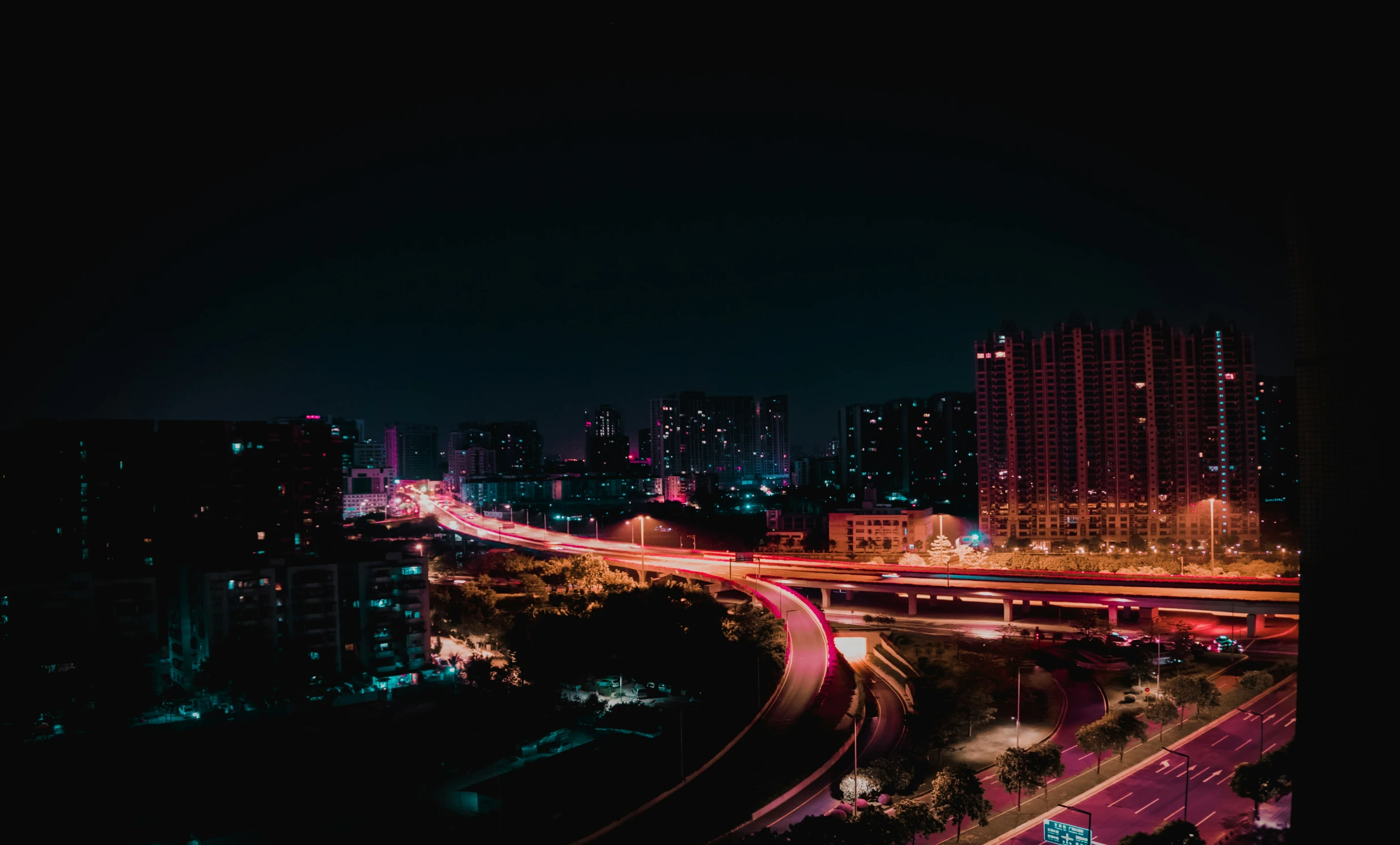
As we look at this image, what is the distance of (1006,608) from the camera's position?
1576 centimetres

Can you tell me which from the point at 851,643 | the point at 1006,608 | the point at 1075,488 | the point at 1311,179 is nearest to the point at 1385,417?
the point at 1311,179

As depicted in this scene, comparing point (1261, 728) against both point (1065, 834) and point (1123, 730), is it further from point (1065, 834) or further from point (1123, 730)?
point (1065, 834)

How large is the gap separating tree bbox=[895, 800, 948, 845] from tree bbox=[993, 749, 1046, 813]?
104cm

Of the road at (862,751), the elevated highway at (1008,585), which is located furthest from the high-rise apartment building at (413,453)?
the road at (862,751)

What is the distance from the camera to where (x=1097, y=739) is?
26.9 ft

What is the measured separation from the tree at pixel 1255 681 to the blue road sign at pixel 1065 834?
4.99 metres

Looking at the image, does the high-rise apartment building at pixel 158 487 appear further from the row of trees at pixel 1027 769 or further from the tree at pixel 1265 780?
the tree at pixel 1265 780

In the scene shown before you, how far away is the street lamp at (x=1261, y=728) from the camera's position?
27.0 ft

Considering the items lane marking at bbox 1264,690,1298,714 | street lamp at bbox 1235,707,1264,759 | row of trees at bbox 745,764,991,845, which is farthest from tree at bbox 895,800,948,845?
lane marking at bbox 1264,690,1298,714

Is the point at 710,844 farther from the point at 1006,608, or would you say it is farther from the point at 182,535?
the point at 182,535

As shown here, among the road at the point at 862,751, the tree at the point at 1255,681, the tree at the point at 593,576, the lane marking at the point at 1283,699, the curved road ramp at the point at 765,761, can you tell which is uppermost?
the tree at the point at 593,576

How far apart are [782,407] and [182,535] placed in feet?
164

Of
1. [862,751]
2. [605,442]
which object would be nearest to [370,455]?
[605,442]

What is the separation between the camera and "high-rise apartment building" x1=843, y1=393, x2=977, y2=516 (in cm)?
3844
